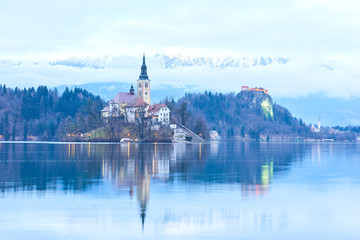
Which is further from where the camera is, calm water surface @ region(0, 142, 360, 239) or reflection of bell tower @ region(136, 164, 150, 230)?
reflection of bell tower @ region(136, 164, 150, 230)

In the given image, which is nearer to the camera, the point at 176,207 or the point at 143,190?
the point at 176,207

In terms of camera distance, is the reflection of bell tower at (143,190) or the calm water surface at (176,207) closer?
the calm water surface at (176,207)

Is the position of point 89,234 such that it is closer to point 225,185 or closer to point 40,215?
point 40,215

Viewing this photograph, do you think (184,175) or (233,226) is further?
(184,175)

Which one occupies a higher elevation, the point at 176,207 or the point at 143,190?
the point at 143,190

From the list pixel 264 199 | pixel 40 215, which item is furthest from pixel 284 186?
pixel 40 215

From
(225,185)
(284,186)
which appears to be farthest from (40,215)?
(284,186)

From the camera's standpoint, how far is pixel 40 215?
30.0m

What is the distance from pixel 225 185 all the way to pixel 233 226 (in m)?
18.3


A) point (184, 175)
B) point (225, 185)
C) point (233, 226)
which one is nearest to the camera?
point (233, 226)

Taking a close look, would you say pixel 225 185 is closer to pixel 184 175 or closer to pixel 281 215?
pixel 184 175

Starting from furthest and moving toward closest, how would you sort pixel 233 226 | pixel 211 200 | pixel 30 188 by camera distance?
pixel 30 188, pixel 211 200, pixel 233 226

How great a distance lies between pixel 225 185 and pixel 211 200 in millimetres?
9383

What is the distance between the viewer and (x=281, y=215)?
3050 centimetres
